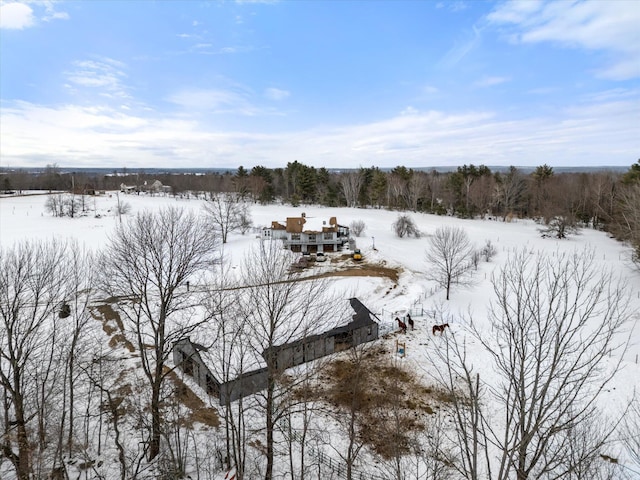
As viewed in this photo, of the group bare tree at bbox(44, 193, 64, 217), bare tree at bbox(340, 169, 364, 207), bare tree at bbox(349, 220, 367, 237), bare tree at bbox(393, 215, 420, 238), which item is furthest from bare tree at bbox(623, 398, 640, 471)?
bare tree at bbox(44, 193, 64, 217)

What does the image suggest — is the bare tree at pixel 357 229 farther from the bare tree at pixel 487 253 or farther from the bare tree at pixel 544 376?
the bare tree at pixel 544 376

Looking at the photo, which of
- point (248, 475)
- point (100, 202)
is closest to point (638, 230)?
point (248, 475)

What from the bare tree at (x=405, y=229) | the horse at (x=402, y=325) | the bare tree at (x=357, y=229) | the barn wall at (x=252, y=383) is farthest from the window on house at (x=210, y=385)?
the bare tree at (x=405, y=229)

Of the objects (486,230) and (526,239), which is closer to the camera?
(526,239)

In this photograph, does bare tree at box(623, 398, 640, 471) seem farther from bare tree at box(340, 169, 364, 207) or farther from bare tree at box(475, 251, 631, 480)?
bare tree at box(340, 169, 364, 207)

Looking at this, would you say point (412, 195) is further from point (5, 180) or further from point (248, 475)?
point (5, 180)

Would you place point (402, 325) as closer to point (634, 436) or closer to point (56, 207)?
point (634, 436)

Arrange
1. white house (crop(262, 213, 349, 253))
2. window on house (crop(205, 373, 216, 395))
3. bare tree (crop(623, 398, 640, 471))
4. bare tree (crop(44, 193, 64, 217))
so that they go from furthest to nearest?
bare tree (crop(44, 193, 64, 217)) < white house (crop(262, 213, 349, 253)) < window on house (crop(205, 373, 216, 395)) < bare tree (crop(623, 398, 640, 471))

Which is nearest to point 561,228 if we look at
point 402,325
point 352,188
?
point 402,325

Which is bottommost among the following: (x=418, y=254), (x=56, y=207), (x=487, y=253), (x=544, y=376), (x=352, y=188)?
(x=544, y=376)
